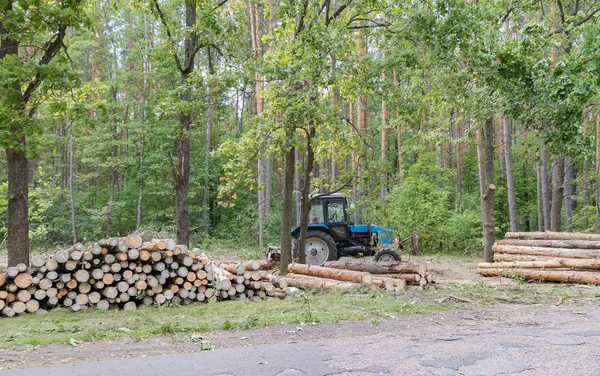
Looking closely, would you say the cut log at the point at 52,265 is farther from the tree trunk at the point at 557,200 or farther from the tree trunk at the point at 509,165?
the tree trunk at the point at 557,200

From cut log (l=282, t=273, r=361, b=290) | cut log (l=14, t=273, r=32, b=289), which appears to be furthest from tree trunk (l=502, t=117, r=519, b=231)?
cut log (l=14, t=273, r=32, b=289)

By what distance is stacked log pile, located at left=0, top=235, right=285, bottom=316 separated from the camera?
25.4 ft

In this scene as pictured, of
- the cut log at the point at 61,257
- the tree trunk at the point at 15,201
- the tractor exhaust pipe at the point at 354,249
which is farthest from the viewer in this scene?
the tractor exhaust pipe at the point at 354,249

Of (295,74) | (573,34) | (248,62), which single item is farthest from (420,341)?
(573,34)

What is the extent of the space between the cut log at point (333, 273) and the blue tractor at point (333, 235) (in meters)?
3.03

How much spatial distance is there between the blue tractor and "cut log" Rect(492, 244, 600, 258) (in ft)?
A: 10.6

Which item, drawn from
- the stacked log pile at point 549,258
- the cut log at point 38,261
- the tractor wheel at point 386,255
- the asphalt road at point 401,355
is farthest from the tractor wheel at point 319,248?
the cut log at point 38,261

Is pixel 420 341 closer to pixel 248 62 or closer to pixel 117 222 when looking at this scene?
pixel 248 62

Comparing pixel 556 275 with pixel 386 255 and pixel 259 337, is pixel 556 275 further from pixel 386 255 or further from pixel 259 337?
pixel 259 337

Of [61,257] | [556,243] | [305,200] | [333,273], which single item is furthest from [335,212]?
[61,257]

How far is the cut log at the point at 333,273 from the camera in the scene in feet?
33.4

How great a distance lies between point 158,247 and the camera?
846 centimetres

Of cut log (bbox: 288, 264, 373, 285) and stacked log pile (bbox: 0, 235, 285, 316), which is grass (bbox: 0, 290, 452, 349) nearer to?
stacked log pile (bbox: 0, 235, 285, 316)

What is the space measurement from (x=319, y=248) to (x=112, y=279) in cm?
738
